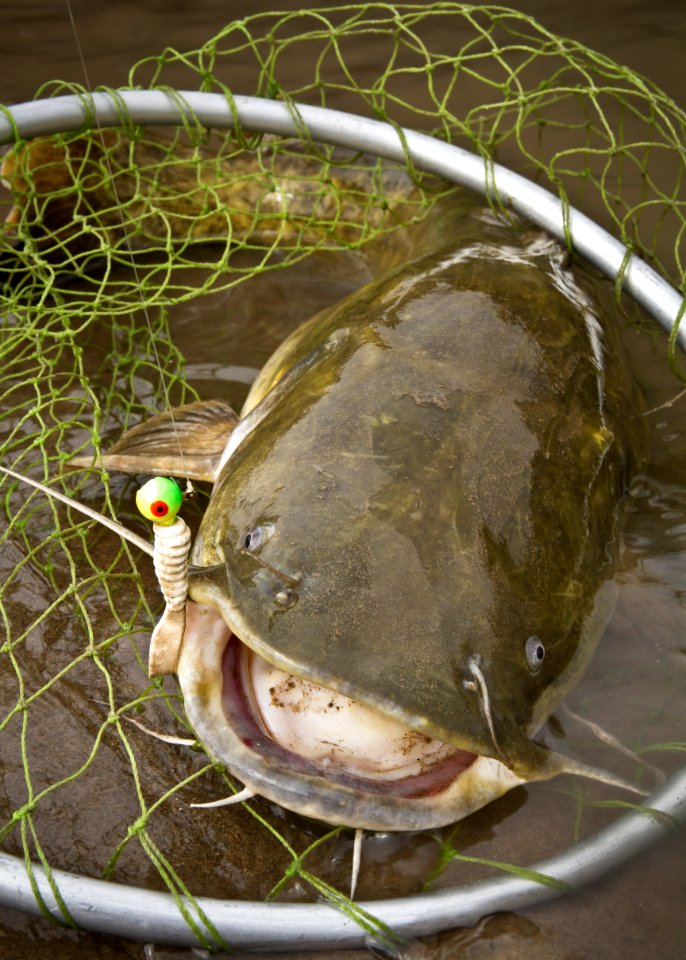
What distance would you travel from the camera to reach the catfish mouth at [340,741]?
2135 millimetres

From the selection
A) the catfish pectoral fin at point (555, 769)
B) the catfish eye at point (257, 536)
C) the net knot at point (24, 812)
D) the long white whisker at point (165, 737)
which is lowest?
the long white whisker at point (165, 737)

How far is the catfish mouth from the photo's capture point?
2135 mm

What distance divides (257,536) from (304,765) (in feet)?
1.53

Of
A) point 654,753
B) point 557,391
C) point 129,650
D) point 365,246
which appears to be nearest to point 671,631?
point 654,753

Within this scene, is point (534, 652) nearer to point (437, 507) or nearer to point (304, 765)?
point (437, 507)

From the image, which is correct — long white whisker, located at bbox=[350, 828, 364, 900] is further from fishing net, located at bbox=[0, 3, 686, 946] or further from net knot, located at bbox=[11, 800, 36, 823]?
net knot, located at bbox=[11, 800, 36, 823]

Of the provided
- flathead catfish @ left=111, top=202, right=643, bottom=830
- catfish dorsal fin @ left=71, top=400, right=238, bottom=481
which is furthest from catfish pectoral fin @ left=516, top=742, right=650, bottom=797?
catfish dorsal fin @ left=71, top=400, right=238, bottom=481

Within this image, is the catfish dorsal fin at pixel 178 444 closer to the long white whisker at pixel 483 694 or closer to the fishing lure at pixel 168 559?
the fishing lure at pixel 168 559

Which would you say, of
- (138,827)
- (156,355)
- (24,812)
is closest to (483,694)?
(138,827)

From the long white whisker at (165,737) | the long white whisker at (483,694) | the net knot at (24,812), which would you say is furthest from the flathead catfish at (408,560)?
the net knot at (24,812)

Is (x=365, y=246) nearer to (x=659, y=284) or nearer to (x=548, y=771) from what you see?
(x=659, y=284)

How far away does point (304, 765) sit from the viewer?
6.95ft

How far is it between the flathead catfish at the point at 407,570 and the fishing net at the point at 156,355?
18cm

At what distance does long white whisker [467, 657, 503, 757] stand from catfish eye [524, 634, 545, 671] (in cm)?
18
